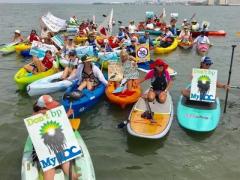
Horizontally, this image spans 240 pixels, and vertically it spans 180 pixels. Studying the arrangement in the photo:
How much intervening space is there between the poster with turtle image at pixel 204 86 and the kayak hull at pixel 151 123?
0.80m

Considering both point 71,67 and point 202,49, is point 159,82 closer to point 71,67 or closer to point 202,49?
point 71,67

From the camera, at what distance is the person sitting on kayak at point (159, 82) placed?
8852 mm

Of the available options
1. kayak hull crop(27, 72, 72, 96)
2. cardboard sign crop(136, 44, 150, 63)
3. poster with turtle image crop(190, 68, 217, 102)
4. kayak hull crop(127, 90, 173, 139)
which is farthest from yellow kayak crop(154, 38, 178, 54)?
kayak hull crop(127, 90, 173, 139)

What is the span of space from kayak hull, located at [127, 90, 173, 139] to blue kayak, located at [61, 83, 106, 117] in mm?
1522

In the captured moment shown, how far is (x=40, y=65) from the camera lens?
12438mm

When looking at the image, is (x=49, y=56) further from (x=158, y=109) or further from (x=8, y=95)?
(x=158, y=109)

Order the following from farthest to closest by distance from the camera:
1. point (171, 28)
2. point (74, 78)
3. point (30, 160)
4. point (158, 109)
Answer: point (171, 28) < point (74, 78) < point (158, 109) < point (30, 160)

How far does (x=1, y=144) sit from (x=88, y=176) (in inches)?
142

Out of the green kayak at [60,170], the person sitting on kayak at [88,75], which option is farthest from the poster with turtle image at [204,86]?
the green kayak at [60,170]

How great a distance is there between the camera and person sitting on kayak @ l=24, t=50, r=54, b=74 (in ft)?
40.6

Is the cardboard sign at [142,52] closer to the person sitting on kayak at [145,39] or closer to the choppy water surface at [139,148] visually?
the person sitting on kayak at [145,39]

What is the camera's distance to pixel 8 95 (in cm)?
1212

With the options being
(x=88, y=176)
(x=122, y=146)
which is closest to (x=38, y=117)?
(x=88, y=176)

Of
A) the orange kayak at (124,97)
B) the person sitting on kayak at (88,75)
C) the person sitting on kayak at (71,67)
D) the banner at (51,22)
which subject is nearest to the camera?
the orange kayak at (124,97)
